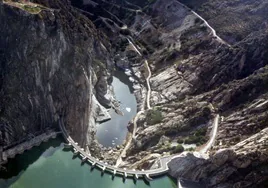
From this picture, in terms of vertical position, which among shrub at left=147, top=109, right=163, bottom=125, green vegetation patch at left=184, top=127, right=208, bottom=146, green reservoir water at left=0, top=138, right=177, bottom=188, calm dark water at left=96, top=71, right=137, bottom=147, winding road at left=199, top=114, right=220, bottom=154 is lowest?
calm dark water at left=96, top=71, right=137, bottom=147

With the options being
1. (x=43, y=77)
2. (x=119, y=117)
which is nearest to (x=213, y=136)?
(x=119, y=117)

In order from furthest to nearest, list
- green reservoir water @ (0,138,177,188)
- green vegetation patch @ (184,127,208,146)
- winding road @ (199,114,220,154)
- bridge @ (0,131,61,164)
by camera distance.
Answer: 1. green vegetation patch @ (184,127,208,146)
2. winding road @ (199,114,220,154)
3. bridge @ (0,131,61,164)
4. green reservoir water @ (0,138,177,188)

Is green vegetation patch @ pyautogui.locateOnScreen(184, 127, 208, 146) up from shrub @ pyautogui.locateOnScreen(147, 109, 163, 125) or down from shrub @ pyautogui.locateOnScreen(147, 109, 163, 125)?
up

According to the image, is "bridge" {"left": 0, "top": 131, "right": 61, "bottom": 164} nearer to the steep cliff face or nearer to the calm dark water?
the steep cliff face

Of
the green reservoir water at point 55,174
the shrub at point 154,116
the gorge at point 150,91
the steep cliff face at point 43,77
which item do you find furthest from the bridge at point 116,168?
the shrub at point 154,116

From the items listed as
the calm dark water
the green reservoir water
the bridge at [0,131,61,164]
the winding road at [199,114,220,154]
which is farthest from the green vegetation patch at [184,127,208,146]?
the bridge at [0,131,61,164]

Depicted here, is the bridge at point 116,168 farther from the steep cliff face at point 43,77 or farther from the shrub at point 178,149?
the steep cliff face at point 43,77

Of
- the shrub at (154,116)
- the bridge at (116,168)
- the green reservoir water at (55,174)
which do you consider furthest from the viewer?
the shrub at (154,116)
